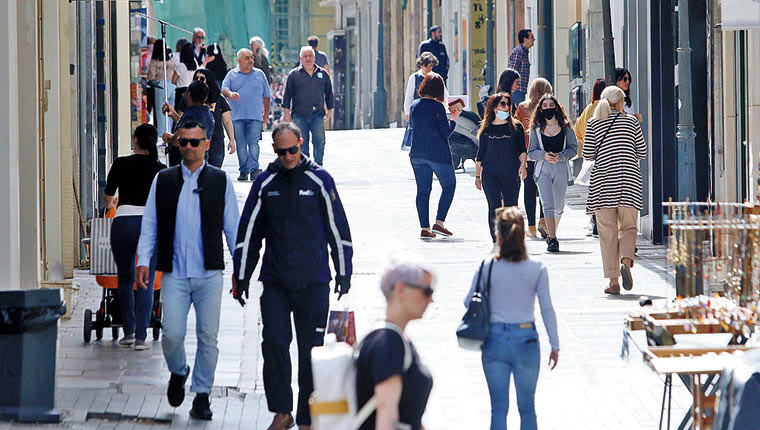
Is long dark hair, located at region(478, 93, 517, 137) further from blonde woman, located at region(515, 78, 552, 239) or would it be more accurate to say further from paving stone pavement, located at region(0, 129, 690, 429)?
paving stone pavement, located at region(0, 129, 690, 429)

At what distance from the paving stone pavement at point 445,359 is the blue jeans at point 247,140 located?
4.11 meters

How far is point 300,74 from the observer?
20.0m

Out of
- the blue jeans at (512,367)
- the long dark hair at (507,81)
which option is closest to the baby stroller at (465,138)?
the long dark hair at (507,81)

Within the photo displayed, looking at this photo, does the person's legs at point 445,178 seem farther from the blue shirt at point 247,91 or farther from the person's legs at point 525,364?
the person's legs at point 525,364

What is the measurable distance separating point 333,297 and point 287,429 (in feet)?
14.8

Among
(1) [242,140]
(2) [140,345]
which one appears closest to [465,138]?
(1) [242,140]

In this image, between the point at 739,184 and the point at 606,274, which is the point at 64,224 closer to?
the point at 606,274

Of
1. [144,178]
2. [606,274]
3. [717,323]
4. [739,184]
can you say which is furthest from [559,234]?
[717,323]

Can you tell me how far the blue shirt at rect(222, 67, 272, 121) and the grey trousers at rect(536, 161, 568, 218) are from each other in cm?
641

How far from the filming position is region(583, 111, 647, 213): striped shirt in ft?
39.4

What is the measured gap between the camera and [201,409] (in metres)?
8.34

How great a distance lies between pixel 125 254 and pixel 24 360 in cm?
221

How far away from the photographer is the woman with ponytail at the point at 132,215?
33.8 feet

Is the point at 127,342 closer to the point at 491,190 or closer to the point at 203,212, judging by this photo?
the point at 203,212
